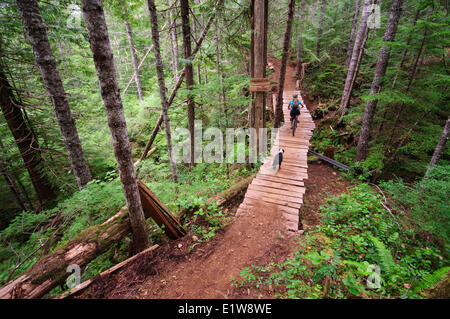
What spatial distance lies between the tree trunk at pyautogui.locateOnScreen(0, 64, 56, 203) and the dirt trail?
541 centimetres

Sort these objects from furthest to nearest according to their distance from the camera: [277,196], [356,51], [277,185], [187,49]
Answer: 1. [356,51]
2. [187,49]
3. [277,185]
4. [277,196]

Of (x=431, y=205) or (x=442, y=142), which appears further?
(x=442, y=142)

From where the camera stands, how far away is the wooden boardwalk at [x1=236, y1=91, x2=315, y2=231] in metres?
6.21

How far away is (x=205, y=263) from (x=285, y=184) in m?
4.38

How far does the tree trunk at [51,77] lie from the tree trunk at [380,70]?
12141 mm

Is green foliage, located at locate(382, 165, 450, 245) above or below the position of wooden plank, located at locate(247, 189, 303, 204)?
above

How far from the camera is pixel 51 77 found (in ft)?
17.9

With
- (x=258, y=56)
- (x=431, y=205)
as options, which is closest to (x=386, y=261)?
(x=431, y=205)

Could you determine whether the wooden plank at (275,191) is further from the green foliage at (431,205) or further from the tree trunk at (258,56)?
the green foliage at (431,205)

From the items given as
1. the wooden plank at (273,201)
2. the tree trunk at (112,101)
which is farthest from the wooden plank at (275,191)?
the tree trunk at (112,101)

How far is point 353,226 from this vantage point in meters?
5.12

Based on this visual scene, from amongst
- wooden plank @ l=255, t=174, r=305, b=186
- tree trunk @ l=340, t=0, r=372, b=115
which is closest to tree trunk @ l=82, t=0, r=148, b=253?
wooden plank @ l=255, t=174, r=305, b=186

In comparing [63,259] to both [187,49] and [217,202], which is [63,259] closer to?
[217,202]

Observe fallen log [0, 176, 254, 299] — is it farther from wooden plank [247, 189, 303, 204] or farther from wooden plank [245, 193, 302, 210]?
wooden plank [247, 189, 303, 204]
